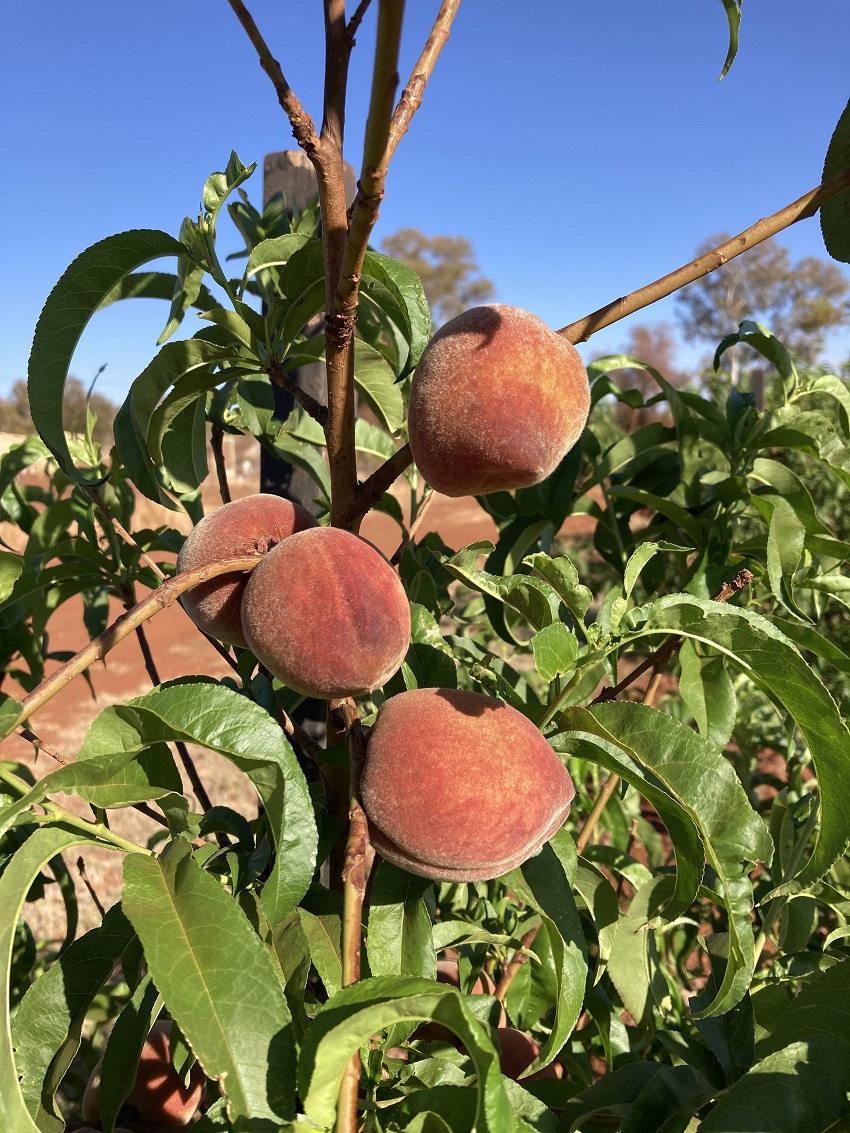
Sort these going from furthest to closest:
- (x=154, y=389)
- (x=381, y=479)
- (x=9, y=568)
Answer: (x=9, y=568) → (x=154, y=389) → (x=381, y=479)

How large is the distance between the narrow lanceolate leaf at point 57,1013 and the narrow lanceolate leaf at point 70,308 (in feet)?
1.26

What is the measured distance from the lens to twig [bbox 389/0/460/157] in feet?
1.75

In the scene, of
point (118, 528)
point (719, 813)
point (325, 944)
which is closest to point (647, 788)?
point (719, 813)

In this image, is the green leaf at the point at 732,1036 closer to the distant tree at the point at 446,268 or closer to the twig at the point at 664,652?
the twig at the point at 664,652

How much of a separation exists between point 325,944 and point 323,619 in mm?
252

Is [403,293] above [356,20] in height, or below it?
below

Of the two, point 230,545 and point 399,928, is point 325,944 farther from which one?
point 230,545

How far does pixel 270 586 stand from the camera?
568 millimetres

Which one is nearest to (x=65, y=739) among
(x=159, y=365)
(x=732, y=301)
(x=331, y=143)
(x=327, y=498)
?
(x=327, y=498)

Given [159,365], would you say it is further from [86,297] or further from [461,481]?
[461,481]

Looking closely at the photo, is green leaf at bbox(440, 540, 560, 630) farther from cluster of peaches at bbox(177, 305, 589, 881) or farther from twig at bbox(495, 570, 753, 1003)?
twig at bbox(495, 570, 753, 1003)

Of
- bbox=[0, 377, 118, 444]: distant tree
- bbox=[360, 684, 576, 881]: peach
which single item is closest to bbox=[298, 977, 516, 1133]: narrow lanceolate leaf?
bbox=[360, 684, 576, 881]: peach

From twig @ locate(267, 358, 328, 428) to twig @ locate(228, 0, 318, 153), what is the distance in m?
0.20

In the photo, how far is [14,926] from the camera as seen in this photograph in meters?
0.45
